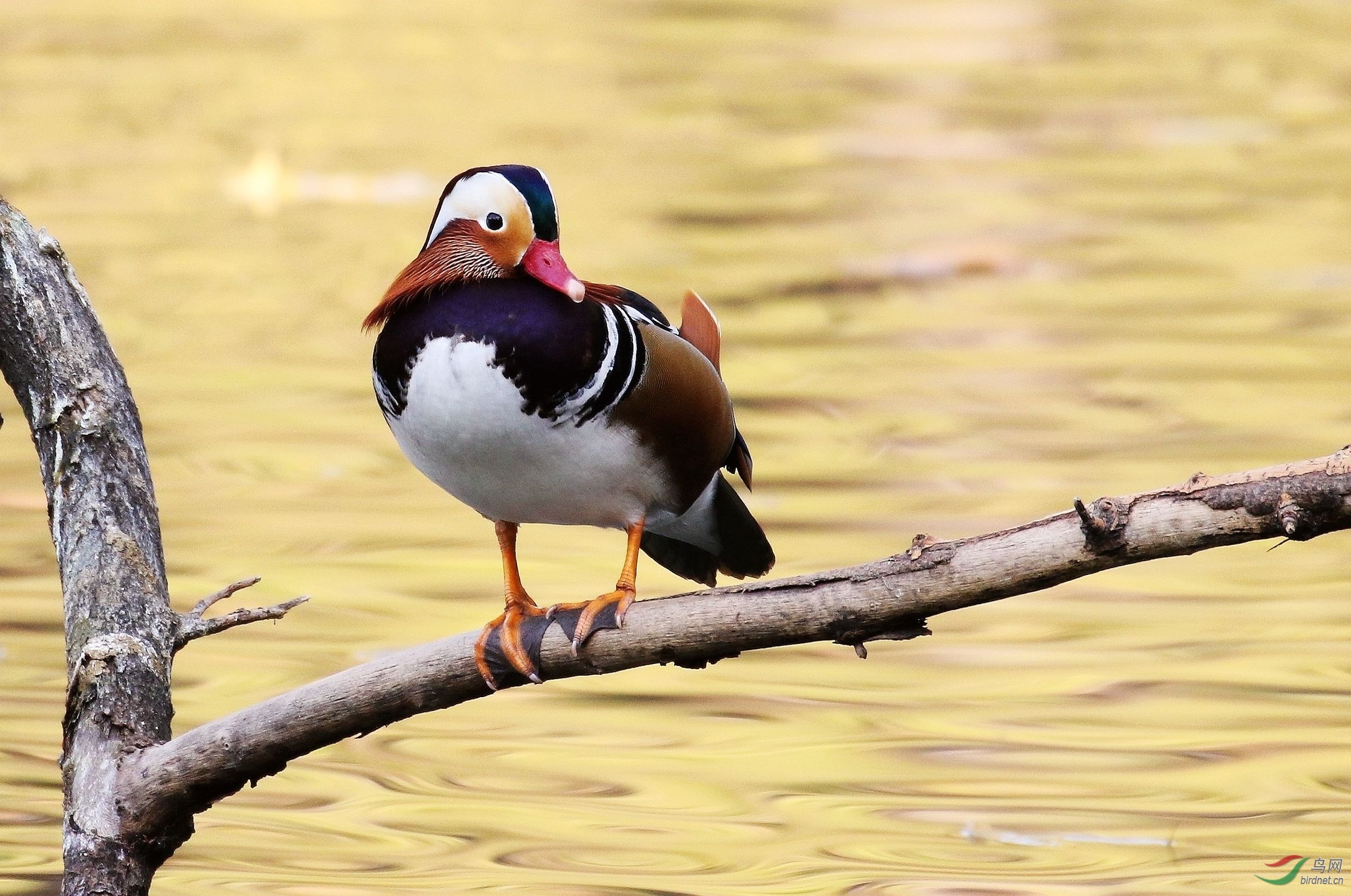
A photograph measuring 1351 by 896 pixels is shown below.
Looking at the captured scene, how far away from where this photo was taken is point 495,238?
7.89ft

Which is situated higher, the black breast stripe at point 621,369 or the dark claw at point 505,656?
the black breast stripe at point 621,369

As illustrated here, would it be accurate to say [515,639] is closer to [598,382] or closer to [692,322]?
[598,382]

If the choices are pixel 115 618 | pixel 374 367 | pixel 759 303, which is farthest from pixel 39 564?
pixel 759 303

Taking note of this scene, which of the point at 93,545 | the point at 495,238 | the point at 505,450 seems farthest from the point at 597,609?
the point at 93,545

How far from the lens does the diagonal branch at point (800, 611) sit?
2.04 metres

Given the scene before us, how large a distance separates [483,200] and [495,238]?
0.16 ft

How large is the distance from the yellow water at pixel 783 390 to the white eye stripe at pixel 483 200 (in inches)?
53.1

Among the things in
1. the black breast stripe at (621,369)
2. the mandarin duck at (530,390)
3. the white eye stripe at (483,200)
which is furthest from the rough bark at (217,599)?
the white eye stripe at (483,200)

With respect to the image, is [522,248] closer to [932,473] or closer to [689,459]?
[689,459]

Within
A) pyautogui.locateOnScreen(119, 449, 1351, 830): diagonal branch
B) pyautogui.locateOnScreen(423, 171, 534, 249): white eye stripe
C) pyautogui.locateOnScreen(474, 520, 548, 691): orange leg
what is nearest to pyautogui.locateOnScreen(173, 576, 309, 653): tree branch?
pyautogui.locateOnScreen(119, 449, 1351, 830): diagonal branch

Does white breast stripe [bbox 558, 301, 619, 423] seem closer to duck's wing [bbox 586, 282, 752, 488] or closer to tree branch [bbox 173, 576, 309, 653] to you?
duck's wing [bbox 586, 282, 752, 488]

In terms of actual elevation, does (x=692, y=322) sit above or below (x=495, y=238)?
below

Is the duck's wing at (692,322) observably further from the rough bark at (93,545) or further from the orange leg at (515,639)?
the rough bark at (93,545)

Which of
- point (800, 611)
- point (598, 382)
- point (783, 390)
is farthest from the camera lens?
point (783, 390)
